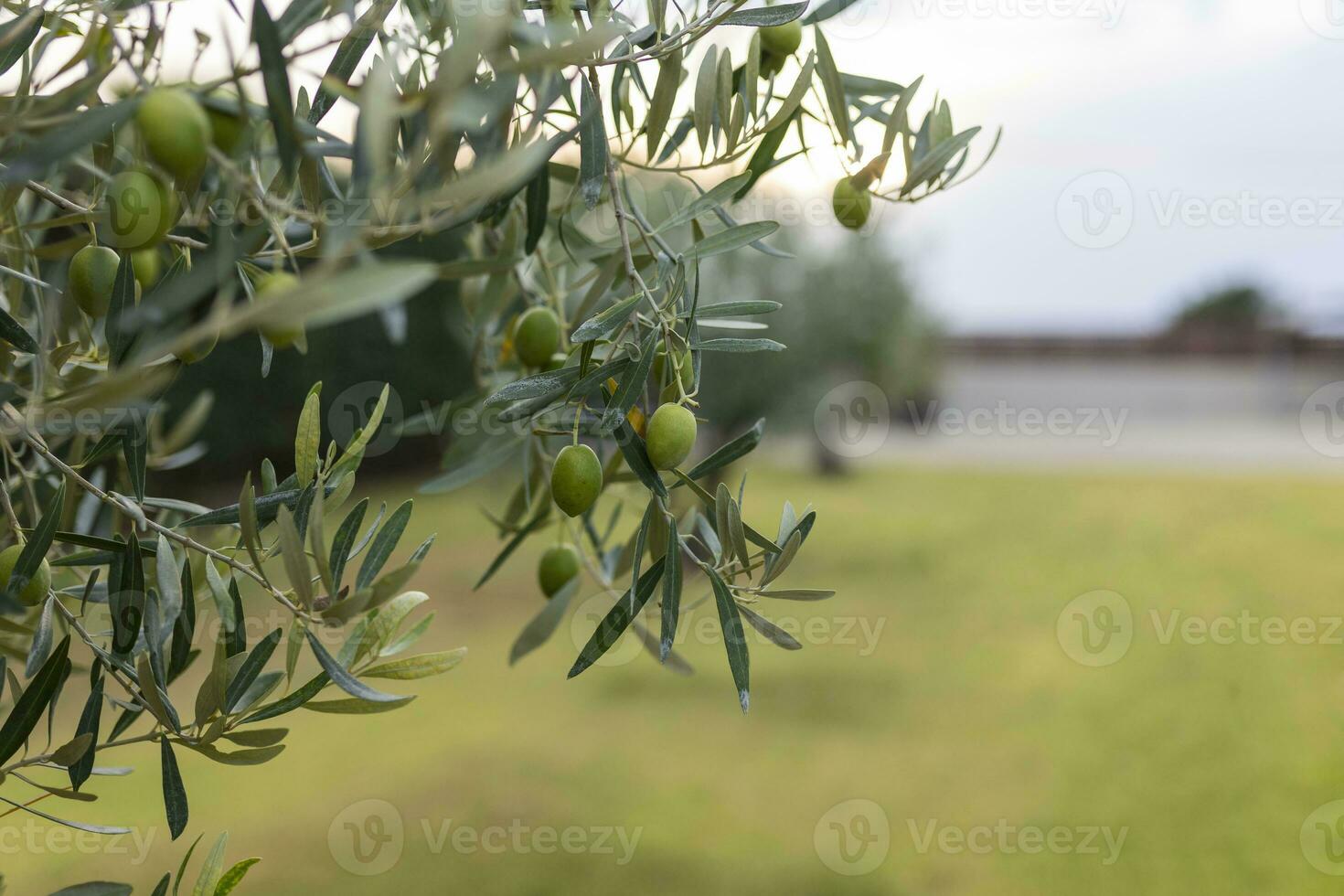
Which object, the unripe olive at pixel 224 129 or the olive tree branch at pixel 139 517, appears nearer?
the unripe olive at pixel 224 129

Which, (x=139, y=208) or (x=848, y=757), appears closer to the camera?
(x=139, y=208)

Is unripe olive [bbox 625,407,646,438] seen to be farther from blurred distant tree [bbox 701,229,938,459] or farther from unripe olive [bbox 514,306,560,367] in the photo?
blurred distant tree [bbox 701,229,938,459]

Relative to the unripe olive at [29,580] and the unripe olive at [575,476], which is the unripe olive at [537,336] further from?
the unripe olive at [29,580]

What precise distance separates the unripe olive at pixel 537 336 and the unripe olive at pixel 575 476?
25cm

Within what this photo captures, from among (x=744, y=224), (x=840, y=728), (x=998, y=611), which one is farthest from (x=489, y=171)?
(x=998, y=611)

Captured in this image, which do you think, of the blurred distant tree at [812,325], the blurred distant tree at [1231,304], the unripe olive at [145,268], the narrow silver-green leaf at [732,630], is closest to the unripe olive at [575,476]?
the narrow silver-green leaf at [732,630]

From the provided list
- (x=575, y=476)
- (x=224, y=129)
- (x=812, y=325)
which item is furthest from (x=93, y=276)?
(x=812, y=325)

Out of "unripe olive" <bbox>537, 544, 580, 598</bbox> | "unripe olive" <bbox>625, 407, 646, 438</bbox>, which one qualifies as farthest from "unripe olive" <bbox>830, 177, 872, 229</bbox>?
"unripe olive" <bbox>537, 544, 580, 598</bbox>

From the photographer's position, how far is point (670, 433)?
0.71 meters

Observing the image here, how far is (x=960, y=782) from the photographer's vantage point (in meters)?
4.16

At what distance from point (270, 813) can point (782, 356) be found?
4.92 m

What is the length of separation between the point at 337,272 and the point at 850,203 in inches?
22.6

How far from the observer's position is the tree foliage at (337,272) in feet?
1.46

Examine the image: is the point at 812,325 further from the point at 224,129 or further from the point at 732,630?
the point at 224,129
